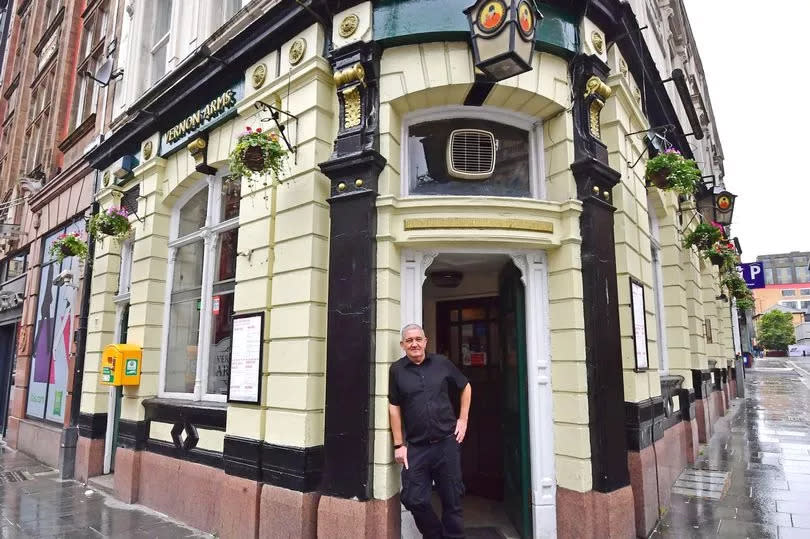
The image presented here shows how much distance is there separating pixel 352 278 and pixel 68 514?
524 cm

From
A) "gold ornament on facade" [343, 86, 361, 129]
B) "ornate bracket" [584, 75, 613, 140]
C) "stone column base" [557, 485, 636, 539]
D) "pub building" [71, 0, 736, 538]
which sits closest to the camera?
"stone column base" [557, 485, 636, 539]

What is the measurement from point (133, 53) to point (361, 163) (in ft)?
Result: 22.6

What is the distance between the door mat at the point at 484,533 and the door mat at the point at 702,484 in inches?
118

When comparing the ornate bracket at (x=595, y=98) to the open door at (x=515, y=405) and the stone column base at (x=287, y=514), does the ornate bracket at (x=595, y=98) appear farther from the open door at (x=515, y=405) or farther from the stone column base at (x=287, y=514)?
the stone column base at (x=287, y=514)

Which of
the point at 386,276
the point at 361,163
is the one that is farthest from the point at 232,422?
the point at 361,163

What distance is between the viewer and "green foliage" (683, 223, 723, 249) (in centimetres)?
859

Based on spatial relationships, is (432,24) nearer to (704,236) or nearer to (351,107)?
(351,107)

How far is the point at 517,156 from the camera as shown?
5.67 meters

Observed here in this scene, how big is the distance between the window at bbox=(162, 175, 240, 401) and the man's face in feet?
9.92

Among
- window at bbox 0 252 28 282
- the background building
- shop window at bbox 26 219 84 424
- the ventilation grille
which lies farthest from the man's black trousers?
the background building

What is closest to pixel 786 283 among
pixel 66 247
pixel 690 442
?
pixel 690 442

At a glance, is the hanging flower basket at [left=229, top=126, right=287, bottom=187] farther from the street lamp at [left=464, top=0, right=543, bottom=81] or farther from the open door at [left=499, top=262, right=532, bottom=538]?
the open door at [left=499, top=262, right=532, bottom=538]

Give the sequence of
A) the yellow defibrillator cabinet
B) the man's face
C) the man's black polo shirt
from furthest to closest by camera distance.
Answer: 1. the yellow defibrillator cabinet
2. the man's face
3. the man's black polo shirt

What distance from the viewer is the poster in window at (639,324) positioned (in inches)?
225
